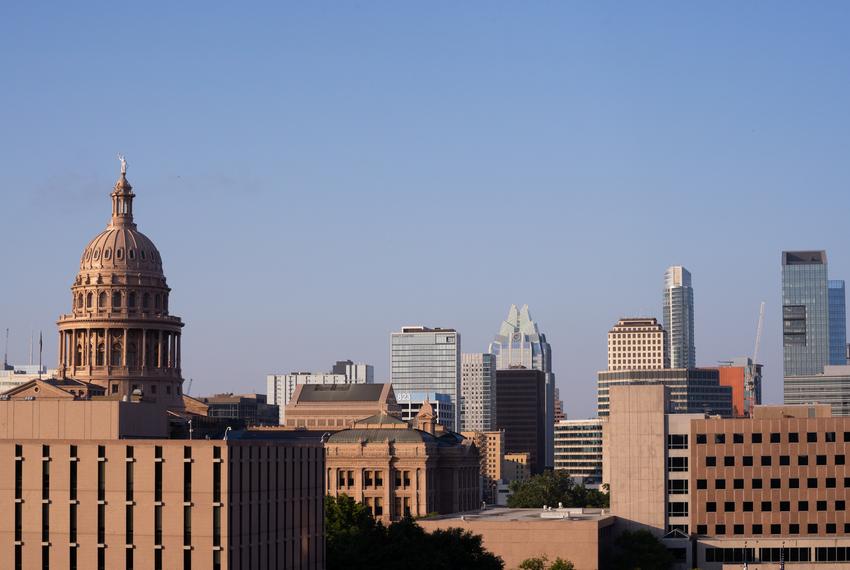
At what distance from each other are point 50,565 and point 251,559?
48.6 ft

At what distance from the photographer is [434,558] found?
164500 millimetres

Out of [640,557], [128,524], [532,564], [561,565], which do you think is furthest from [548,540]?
[128,524]

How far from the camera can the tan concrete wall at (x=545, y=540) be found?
7584 inches

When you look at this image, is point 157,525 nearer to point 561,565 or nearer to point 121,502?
point 121,502

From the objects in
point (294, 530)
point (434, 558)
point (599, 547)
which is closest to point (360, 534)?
point (434, 558)

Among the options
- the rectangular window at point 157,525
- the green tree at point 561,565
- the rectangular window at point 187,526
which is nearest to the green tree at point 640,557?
the green tree at point 561,565

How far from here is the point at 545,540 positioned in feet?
639

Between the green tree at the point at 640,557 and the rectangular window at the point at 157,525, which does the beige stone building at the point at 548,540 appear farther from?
the rectangular window at the point at 157,525

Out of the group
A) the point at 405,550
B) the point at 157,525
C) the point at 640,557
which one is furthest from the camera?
the point at 640,557

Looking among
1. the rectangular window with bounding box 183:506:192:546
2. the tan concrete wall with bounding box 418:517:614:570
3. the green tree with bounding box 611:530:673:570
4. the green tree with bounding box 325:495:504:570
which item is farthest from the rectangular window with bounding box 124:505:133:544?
the green tree with bounding box 611:530:673:570

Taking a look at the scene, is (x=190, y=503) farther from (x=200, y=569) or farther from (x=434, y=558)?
(x=434, y=558)

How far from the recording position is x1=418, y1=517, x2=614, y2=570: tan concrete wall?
192625mm

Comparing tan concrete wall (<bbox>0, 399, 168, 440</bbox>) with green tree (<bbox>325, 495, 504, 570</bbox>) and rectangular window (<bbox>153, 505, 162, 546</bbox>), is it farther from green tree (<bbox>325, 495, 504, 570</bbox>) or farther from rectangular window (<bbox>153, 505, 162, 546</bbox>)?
green tree (<bbox>325, 495, 504, 570</bbox>)

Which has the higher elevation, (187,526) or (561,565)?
(187,526)
